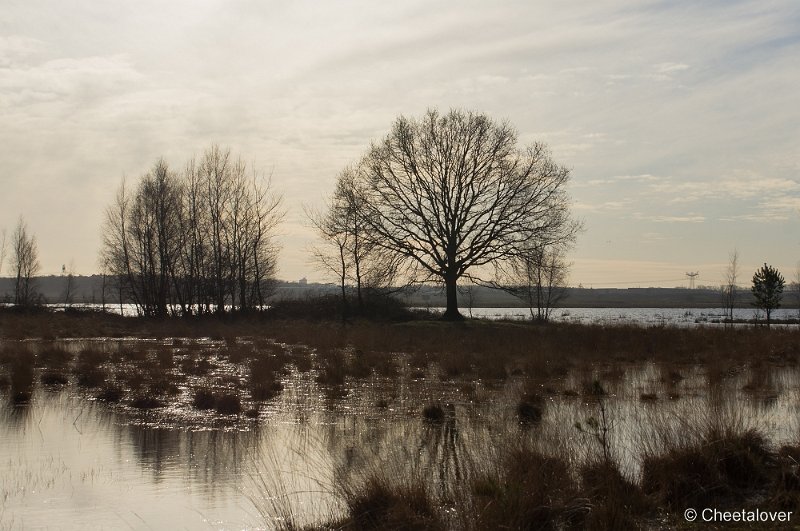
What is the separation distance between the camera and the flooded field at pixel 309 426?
7492 mm

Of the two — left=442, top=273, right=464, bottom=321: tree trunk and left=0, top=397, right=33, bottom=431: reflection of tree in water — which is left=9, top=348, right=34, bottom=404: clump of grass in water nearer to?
left=0, top=397, right=33, bottom=431: reflection of tree in water

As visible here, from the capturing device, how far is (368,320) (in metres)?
44.1

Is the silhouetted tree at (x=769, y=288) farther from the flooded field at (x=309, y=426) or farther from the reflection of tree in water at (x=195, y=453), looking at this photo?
the reflection of tree in water at (x=195, y=453)

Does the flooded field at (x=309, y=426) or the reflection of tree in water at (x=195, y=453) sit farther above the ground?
the flooded field at (x=309, y=426)

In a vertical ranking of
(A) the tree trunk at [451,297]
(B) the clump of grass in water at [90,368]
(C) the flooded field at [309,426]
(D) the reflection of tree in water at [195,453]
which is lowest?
(D) the reflection of tree in water at [195,453]

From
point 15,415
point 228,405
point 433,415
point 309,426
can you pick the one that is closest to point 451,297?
point 228,405

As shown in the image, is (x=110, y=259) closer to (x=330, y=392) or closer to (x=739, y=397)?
(x=330, y=392)

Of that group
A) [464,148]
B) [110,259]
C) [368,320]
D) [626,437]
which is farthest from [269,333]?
[110,259]

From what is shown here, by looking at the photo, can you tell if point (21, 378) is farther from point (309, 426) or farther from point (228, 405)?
point (309, 426)


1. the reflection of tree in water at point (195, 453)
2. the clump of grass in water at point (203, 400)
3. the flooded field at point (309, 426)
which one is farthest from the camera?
the clump of grass in water at point (203, 400)

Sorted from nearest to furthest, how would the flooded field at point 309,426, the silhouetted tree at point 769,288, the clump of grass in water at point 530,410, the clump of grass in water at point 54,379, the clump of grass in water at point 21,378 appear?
the flooded field at point 309,426 < the clump of grass in water at point 530,410 < the clump of grass in water at point 21,378 < the clump of grass in water at point 54,379 < the silhouetted tree at point 769,288

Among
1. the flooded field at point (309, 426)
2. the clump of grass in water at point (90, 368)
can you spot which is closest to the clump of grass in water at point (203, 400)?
the flooded field at point (309, 426)

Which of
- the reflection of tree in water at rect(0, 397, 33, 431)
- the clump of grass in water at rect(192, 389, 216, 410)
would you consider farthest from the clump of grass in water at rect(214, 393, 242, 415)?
the reflection of tree in water at rect(0, 397, 33, 431)

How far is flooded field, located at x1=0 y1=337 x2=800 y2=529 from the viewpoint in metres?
7.49
